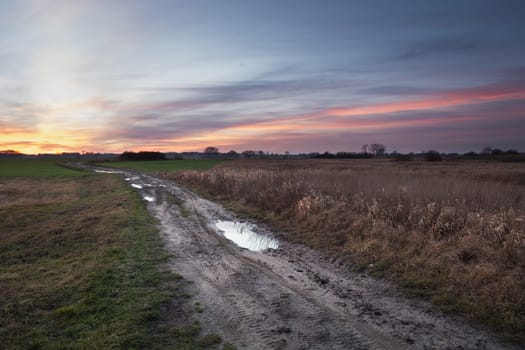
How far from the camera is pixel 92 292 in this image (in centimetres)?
623

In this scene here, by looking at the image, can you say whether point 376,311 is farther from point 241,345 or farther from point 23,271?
point 23,271

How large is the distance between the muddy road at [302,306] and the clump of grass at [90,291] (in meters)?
0.61

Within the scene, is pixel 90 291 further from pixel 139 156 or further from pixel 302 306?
pixel 139 156

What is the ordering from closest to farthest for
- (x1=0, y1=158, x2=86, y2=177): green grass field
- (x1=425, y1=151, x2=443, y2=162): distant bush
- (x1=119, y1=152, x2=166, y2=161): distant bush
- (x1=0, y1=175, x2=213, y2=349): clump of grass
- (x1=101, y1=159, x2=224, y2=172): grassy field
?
(x1=0, y1=175, x2=213, y2=349): clump of grass < (x1=0, y1=158, x2=86, y2=177): green grass field < (x1=101, y1=159, x2=224, y2=172): grassy field < (x1=425, y1=151, x2=443, y2=162): distant bush < (x1=119, y1=152, x2=166, y2=161): distant bush

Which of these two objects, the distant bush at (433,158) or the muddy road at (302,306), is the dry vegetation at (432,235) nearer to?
the muddy road at (302,306)

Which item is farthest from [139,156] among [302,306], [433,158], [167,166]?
[302,306]

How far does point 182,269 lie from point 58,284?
2.60 meters

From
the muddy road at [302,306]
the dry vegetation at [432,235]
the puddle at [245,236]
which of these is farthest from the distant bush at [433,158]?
the muddy road at [302,306]

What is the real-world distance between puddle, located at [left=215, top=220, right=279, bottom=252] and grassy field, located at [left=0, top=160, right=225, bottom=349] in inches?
99.8

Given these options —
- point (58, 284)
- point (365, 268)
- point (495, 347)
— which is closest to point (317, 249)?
point (365, 268)

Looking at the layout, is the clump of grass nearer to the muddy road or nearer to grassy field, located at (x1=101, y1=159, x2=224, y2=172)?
the muddy road

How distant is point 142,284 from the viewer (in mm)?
6641

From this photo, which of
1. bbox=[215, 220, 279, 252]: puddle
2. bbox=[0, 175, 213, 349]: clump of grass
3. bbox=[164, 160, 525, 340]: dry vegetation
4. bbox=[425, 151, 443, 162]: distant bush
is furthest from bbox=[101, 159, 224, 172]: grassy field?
bbox=[425, 151, 443, 162]: distant bush

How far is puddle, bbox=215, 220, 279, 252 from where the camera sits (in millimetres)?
9961
